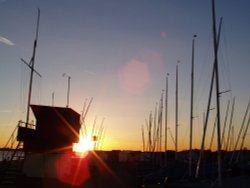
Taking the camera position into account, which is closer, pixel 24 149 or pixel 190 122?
pixel 24 149

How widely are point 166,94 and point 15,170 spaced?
2640 centimetres

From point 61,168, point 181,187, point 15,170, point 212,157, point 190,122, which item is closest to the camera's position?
point 181,187

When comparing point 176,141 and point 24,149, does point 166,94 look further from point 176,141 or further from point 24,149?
point 24,149

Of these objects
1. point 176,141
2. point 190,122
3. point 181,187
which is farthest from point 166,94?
point 181,187

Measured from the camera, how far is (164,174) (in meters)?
30.4

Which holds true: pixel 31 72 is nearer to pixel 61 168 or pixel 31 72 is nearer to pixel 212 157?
pixel 61 168

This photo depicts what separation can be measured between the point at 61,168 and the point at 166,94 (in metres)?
23.0

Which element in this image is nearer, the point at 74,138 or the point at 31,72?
the point at 31,72

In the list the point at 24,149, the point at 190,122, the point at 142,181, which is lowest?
the point at 142,181

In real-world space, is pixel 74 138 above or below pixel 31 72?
below

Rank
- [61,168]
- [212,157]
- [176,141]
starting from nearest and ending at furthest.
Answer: [61,168], [176,141], [212,157]

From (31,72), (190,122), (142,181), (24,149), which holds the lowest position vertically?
(142,181)

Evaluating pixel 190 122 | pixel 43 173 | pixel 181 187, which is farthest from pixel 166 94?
pixel 181 187

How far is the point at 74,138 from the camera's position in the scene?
34562 millimetres
